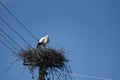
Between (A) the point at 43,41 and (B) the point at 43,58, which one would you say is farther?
(A) the point at 43,41

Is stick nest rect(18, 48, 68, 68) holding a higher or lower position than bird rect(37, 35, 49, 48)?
lower

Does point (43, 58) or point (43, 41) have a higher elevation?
point (43, 41)

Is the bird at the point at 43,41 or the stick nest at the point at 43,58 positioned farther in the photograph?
the bird at the point at 43,41

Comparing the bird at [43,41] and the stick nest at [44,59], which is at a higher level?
the bird at [43,41]

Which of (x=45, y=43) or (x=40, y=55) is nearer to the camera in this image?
(x=40, y=55)

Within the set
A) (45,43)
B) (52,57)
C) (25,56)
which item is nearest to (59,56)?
(52,57)

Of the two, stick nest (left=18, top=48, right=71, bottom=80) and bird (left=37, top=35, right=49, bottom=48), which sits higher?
bird (left=37, top=35, right=49, bottom=48)

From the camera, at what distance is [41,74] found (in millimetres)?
7891

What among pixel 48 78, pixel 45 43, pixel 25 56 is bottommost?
pixel 48 78

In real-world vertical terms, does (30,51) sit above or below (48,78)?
above

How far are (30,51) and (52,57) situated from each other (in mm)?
504

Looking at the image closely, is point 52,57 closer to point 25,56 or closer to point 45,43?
point 25,56

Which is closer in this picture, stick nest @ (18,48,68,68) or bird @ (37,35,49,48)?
stick nest @ (18,48,68,68)

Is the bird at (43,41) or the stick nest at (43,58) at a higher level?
the bird at (43,41)
